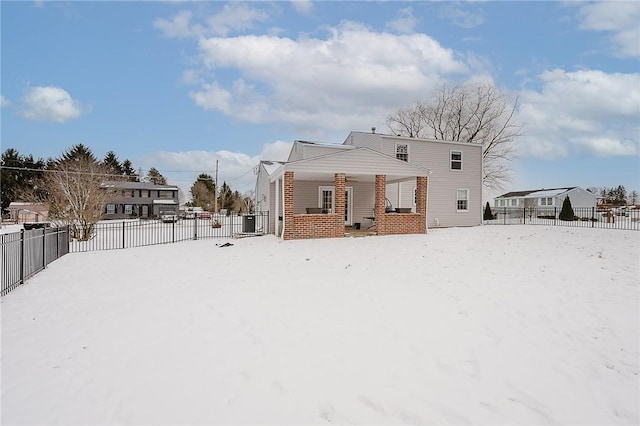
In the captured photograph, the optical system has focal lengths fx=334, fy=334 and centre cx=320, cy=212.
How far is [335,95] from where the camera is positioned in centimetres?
2238

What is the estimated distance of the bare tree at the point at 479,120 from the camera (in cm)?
3169

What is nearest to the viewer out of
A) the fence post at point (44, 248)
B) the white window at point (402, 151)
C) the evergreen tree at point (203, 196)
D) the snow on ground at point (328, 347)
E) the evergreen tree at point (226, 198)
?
the snow on ground at point (328, 347)

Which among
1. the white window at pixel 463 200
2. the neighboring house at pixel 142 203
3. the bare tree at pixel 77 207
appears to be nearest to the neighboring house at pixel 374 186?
the white window at pixel 463 200

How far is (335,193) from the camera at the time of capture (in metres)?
15.1

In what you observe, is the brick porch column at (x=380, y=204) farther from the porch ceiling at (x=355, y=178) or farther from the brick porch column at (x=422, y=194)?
the brick porch column at (x=422, y=194)

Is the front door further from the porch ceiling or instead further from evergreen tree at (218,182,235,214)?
evergreen tree at (218,182,235,214)

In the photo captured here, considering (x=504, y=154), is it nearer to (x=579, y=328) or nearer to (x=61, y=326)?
(x=579, y=328)

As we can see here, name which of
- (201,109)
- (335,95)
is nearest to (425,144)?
(335,95)

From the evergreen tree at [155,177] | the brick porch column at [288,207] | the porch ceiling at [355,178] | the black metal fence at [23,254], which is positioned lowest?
the black metal fence at [23,254]

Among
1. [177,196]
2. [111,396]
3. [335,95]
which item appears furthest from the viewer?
[177,196]

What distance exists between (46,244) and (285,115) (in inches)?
693

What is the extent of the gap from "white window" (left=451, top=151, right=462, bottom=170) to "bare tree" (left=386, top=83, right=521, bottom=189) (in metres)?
11.7

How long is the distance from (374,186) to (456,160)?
608 cm

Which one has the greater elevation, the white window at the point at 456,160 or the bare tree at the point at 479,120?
the bare tree at the point at 479,120
